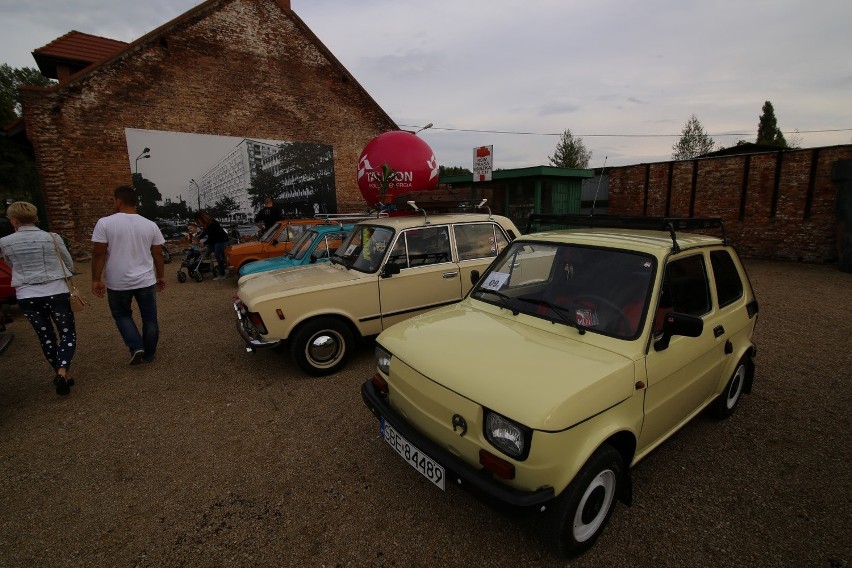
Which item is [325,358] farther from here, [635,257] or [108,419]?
[635,257]

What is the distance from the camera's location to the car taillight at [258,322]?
421 cm

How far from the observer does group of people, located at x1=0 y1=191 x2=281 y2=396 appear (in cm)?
399

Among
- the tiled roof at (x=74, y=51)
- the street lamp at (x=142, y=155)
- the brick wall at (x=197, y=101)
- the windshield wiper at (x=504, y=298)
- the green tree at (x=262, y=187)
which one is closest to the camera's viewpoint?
the windshield wiper at (x=504, y=298)

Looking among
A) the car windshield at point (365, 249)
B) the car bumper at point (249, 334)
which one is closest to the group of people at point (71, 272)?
the car bumper at point (249, 334)

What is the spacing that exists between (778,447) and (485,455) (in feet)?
9.04

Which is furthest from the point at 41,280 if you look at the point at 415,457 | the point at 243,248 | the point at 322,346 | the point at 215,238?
the point at 215,238

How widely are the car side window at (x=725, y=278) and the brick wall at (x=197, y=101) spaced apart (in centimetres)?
1588

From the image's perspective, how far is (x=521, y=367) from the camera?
2199mm

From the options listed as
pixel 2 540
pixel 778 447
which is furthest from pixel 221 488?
pixel 778 447

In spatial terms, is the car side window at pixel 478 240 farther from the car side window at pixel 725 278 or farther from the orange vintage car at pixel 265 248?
the orange vintage car at pixel 265 248

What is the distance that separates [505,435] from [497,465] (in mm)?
153

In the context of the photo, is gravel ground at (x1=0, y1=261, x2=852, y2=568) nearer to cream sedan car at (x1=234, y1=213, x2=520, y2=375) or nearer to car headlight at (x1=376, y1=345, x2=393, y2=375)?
cream sedan car at (x1=234, y1=213, x2=520, y2=375)

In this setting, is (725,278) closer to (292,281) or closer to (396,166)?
(292,281)

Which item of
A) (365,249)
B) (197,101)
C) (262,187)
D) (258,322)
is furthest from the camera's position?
(262,187)
